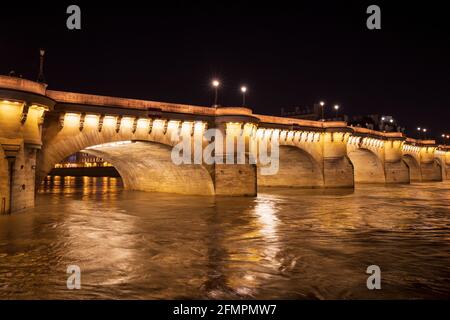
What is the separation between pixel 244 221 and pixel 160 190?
23.7 meters

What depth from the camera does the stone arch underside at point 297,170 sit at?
43938 mm

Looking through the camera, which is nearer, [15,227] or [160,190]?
[15,227]

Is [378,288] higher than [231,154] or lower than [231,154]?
lower

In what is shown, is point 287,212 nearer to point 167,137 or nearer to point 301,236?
point 301,236

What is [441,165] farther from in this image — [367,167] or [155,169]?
[155,169]

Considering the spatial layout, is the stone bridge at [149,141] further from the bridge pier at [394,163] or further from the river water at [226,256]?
the river water at [226,256]

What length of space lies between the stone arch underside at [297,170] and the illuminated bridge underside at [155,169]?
44.4ft

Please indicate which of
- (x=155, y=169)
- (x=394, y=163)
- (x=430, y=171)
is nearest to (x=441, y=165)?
(x=430, y=171)

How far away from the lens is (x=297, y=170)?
46031 mm

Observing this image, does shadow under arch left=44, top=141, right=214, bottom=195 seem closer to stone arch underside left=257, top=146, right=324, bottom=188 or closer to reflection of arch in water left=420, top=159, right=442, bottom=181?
stone arch underside left=257, top=146, right=324, bottom=188

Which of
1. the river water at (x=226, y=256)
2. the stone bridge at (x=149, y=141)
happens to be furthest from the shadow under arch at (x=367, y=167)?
the river water at (x=226, y=256)
